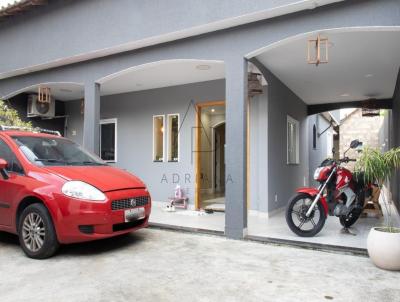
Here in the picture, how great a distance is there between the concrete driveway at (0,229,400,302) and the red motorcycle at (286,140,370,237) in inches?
27.8

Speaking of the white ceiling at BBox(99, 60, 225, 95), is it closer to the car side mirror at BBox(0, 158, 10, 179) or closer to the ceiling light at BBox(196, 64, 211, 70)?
the ceiling light at BBox(196, 64, 211, 70)

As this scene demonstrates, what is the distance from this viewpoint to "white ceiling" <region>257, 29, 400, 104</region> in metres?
5.19

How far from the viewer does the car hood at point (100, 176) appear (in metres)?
3.96

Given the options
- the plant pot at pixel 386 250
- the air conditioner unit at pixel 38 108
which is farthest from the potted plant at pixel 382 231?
the air conditioner unit at pixel 38 108

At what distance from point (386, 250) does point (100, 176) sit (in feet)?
10.7

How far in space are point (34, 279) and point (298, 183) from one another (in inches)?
297

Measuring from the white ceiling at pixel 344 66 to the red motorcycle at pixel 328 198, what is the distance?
1599 mm

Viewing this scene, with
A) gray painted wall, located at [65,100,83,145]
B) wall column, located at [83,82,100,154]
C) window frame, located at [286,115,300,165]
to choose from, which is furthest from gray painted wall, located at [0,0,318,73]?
window frame, located at [286,115,300,165]

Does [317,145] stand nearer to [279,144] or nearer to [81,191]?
[279,144]

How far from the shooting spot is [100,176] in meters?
4.20

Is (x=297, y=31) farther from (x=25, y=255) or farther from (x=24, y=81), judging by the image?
(x=24, y=81)

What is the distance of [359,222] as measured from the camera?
6.19 metres

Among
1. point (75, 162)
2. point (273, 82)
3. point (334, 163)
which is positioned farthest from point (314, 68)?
point (75, 162)

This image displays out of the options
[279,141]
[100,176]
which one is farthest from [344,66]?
[100,176]
